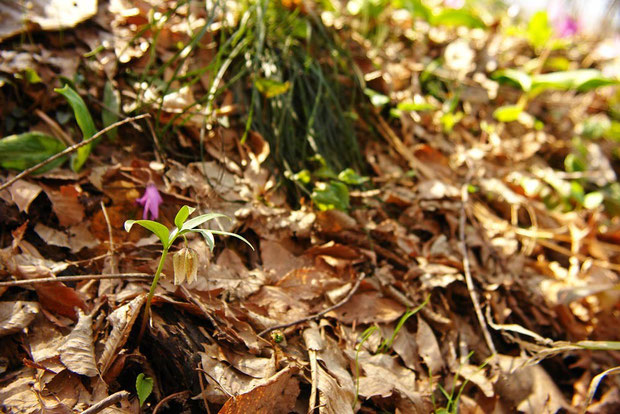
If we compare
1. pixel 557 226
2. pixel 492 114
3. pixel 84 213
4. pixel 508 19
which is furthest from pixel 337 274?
pixel 508 19

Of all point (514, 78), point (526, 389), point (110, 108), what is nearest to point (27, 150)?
point (110, 108)

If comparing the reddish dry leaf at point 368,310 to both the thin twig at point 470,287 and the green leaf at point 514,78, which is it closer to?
the thin twig at point 470,287

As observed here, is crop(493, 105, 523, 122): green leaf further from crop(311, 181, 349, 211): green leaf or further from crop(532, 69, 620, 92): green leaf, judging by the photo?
crop(311, 181, 349, 211): green leaf

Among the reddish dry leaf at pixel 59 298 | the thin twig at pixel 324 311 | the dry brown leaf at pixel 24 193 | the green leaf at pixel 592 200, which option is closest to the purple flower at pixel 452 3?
the green leaf at pixel 592 200

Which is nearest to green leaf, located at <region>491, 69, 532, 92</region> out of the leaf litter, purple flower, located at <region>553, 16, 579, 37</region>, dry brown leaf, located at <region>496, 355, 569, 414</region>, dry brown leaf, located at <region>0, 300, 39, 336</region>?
the leaf litter

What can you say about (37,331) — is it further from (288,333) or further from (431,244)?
(431,244)

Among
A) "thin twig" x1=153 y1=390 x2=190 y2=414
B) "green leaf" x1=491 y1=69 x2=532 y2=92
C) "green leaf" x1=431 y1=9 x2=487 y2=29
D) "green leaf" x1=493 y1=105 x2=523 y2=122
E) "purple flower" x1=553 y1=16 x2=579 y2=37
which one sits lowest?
"thin twig" x1=153 y1=390 x2=190 y2=414

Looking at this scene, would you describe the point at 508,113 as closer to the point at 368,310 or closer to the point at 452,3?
the point at 452,3
